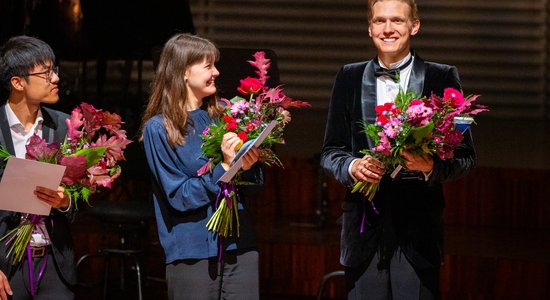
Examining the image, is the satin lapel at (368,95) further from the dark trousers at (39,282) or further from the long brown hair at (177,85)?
the dark trousers at (39,282)

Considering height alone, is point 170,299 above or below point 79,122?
below

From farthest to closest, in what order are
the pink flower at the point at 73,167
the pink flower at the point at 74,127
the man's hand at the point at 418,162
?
1. the pink flower at the point at 74,127
2. the pink flower at the point at 73,167
3. the man's hand at the point at 418,162

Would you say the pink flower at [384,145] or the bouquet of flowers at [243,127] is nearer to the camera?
the pink flower at [384,145]

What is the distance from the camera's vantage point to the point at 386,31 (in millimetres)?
3844

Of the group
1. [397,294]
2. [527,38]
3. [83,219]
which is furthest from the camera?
[527,38]

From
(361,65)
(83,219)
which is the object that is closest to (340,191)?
(83,219)

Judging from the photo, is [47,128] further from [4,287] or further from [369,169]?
[369,169]

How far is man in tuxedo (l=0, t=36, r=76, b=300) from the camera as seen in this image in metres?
3.85

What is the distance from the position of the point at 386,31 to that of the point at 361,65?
0.66ft

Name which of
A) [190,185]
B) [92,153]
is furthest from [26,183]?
[190,185]

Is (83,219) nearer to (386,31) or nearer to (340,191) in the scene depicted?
(340,191)

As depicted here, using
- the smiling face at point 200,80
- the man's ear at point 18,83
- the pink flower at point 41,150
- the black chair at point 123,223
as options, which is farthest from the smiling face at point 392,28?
the black chair at point 123,223

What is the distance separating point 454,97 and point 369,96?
448 mm

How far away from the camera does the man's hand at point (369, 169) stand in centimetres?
367
